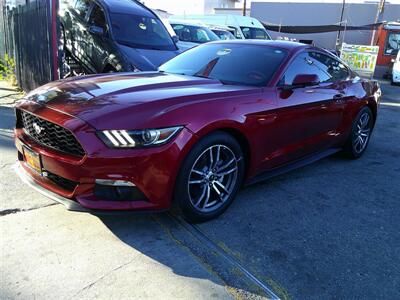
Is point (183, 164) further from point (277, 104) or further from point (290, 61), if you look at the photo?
point (290, 61)

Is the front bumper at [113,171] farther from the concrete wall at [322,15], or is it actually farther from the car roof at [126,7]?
the concrete wall at [322,15]

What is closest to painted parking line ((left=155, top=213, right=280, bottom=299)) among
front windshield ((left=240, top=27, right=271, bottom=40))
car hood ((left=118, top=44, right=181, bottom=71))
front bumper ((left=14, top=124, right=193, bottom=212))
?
front bumper ((left=14, top=124, right=193, bottom=212))

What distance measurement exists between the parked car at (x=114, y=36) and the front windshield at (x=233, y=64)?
269 centimetres

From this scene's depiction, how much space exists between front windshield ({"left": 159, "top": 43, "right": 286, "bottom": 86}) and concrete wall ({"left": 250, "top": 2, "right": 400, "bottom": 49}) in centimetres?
2693

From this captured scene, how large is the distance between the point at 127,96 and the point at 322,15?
104 feet

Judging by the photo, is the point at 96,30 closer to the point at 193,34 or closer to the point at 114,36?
the point at 114,36

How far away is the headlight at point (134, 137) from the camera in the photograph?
2.95 meters

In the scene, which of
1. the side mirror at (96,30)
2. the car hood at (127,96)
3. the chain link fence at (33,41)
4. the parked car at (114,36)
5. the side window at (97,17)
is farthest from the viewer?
the side window at (97,17)

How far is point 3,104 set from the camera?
7617 millimetres

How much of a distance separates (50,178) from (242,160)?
165 cm

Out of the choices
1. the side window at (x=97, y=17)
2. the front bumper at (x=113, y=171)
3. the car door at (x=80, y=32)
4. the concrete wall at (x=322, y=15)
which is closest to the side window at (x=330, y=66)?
the front bumper at (x=113, y=171)

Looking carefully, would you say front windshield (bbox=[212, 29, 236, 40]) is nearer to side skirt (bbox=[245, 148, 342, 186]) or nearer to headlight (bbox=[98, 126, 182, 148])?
side skirt (bbox=[245, 148, 342, 186])

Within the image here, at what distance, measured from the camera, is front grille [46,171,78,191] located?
311 cm

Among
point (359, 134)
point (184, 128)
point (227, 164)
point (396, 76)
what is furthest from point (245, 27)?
point (184, 128)
